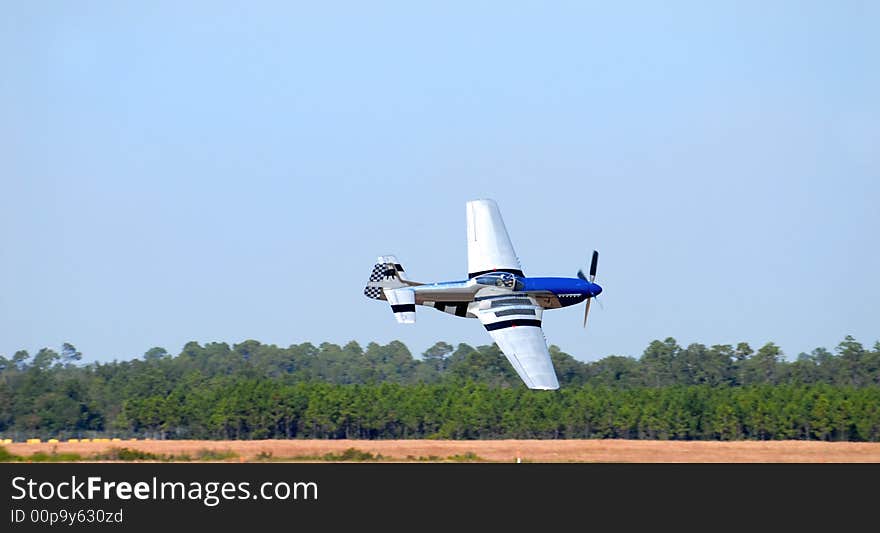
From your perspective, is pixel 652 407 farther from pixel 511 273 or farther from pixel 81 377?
pixel 81 377

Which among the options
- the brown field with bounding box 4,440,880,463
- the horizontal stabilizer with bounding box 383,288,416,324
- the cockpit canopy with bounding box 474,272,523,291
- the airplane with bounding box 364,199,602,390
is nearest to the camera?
the brown field with bounding box 4,440,880,463

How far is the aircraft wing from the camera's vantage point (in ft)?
196

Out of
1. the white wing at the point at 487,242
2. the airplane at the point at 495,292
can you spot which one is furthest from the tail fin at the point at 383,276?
the white wing at the point at 487,242

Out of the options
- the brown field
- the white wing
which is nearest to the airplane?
the white wing

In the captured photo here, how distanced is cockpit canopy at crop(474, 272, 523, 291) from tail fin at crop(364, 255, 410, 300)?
3930mm

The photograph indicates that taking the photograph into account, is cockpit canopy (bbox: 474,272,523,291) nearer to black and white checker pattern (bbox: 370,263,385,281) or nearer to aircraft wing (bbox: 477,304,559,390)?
aircraft wing (bbox: 477,304,559,390)

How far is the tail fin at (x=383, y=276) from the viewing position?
68.4 meters

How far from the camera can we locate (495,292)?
220 ft

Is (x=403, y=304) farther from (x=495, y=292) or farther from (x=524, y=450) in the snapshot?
(x=524, y=450)

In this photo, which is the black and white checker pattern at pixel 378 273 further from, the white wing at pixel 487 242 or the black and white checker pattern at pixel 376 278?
the white wing at pixel 487 242
